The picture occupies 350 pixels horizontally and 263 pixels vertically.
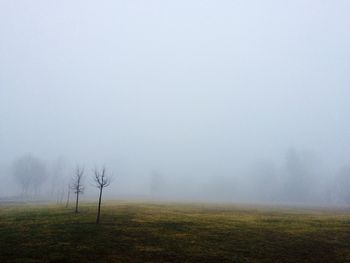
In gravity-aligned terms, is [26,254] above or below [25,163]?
below

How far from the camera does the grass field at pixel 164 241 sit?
29.1 meters

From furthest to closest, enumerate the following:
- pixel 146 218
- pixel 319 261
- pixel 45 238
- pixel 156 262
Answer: pixel 146 218 → pixel 45 238 → pixel 319 261 → pixel 156 262

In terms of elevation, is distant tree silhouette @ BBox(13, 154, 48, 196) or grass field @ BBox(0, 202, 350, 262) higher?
distant tree silhouette @ BBox(13, 154, 48, 196)

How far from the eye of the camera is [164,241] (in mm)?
34781

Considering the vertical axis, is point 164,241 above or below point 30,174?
below

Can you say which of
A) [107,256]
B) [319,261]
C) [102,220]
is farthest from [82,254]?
[319,261]

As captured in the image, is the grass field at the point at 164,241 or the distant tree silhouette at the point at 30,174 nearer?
the grass field at the point at 164,241

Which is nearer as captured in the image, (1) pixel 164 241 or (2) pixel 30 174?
(1) pixel 164 241

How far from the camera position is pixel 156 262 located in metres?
27.3

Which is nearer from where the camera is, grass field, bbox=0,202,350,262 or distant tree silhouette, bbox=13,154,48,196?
grass field, bbox=0,202,350,262

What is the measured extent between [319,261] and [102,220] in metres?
29.4

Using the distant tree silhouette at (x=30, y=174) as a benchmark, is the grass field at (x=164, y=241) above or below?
Result: below

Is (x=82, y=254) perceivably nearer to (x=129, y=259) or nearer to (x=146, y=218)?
(x=129, y=259)

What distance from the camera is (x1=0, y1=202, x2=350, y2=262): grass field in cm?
2909
